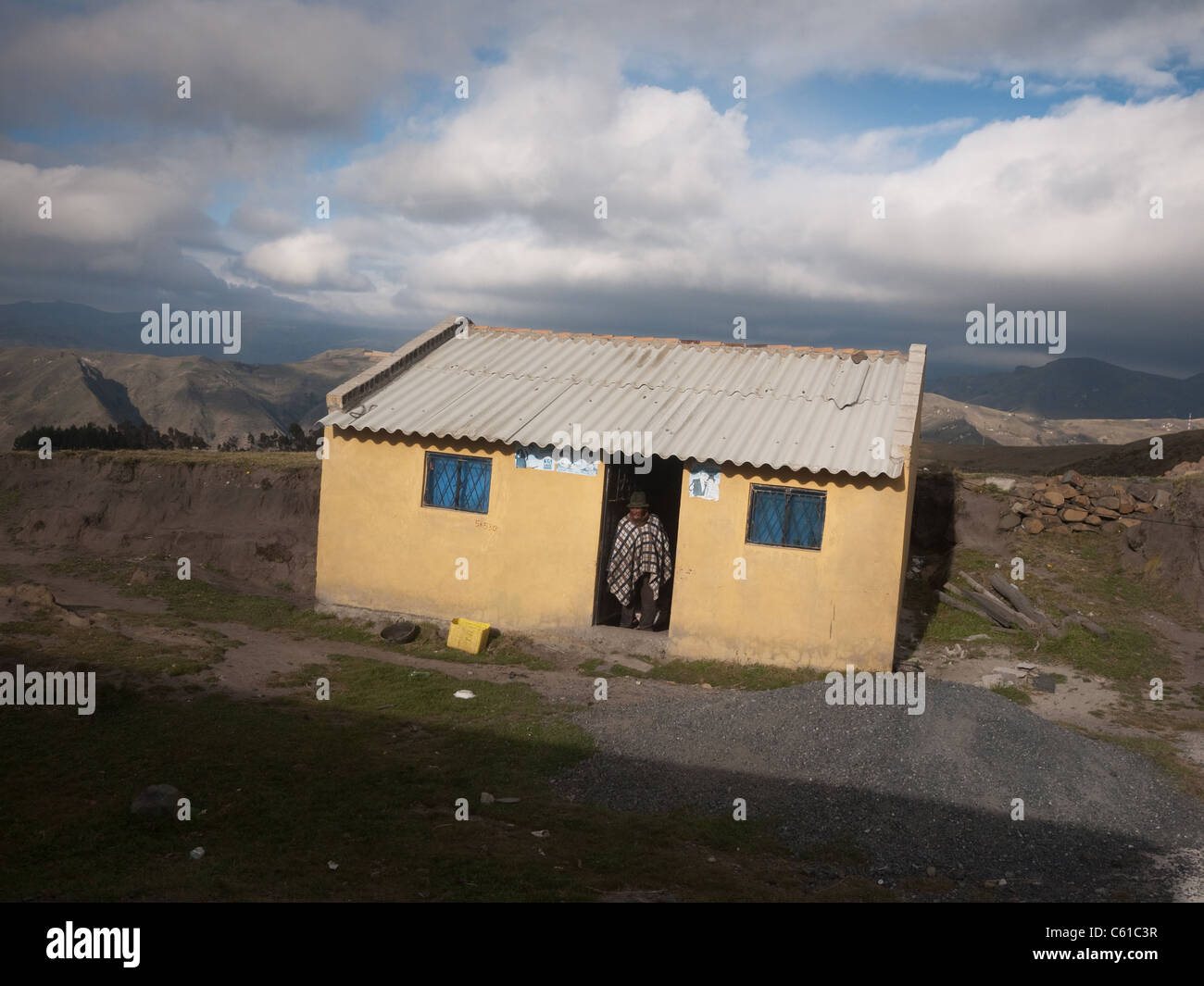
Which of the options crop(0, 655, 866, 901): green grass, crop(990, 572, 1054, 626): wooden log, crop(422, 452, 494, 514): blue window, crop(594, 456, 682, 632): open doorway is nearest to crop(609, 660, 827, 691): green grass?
crop(594, 456, 682, 632): open doorway

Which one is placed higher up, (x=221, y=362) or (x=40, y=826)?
(x=221, y=362)

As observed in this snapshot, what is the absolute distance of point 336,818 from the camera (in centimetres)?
743

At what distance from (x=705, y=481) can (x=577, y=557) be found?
7.55ft

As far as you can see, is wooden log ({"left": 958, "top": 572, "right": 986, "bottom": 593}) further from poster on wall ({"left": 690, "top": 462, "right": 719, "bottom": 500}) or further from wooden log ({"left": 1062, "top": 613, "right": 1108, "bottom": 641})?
poster on wall ({"left": 690, "top": 462, "right": 719, "bottom": 500})

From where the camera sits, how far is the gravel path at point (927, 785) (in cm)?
710

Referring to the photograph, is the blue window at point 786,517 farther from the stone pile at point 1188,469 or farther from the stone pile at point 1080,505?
the stone pile at point 1188,469

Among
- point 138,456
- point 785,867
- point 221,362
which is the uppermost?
point 221,362

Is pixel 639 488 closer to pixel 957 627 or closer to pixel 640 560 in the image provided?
pixel 640 560

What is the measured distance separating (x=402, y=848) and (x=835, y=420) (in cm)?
905

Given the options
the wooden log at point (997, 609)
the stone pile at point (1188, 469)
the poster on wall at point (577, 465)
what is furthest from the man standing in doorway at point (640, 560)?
the stone pile at point (1188, 469)

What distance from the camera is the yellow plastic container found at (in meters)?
13.4
